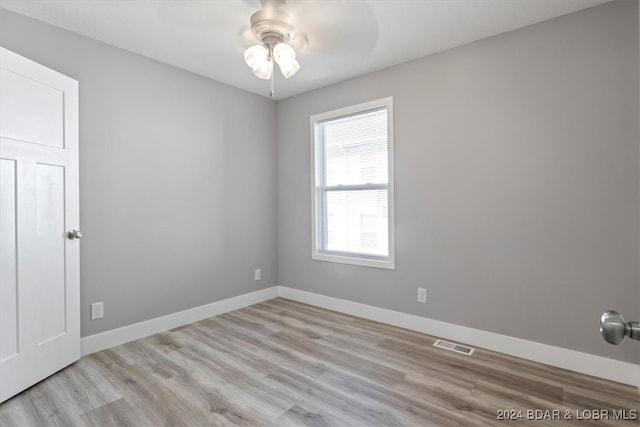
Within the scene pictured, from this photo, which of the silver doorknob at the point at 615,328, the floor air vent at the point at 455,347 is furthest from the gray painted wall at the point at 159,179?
the silver doorknob at the point at 615,328

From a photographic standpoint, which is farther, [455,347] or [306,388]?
[455,347]

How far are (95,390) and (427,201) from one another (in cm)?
268

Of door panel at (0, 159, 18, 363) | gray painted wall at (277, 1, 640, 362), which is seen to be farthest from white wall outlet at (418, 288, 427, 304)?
door panel at (0, 159, 18, 363)

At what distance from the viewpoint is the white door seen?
1.89 m

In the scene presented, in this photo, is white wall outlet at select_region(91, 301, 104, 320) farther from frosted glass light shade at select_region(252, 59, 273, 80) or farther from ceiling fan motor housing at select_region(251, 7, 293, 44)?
ceiling fan motor housing at select_region(251, 7, 293, 44)

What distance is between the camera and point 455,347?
8.45 ft

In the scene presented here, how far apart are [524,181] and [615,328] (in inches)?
74.0

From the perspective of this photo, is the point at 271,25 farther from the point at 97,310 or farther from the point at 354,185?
the point at 97,310

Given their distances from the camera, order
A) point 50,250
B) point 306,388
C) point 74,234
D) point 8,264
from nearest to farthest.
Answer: point 8,264
point 306,388
point 50,250
point 74,234

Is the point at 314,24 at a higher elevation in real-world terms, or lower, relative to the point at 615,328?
higher

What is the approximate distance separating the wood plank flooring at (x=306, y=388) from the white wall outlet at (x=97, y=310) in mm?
273

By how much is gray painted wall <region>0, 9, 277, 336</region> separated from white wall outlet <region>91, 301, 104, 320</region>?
42mm

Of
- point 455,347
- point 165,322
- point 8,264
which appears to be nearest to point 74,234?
point 8,264

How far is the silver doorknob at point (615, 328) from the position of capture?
0.75m
